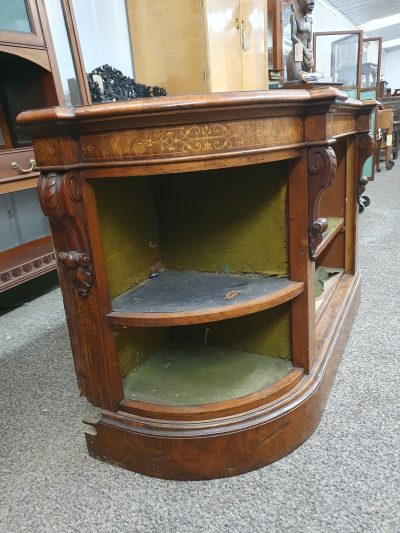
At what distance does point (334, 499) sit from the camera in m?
0.95

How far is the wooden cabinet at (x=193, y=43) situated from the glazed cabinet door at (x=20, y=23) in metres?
0.70

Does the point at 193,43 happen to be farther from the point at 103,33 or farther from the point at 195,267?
the point at 195,267

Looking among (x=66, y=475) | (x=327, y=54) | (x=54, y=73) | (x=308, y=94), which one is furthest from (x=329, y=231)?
(x=327, y=54)

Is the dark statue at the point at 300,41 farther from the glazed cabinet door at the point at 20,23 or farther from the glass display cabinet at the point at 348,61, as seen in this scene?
the glass display cabinet at the point at 348,61

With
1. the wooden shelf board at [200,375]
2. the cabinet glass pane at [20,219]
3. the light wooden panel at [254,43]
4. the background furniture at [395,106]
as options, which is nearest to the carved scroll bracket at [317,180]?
the wooden shelf board at [200,375]

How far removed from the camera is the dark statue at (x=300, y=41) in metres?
2.23

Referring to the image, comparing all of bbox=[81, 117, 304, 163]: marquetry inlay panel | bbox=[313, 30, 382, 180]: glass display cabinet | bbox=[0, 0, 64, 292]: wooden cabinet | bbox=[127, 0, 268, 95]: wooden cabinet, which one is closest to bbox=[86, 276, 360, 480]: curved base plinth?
bbox=[81, 117, 304, 163]: marquetry inlay panel

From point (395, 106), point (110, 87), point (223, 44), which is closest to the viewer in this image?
point (110, 87)

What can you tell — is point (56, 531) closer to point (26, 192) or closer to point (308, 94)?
point (308, 94)

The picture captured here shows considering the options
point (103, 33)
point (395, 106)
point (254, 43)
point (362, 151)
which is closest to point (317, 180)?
point (362, 151)

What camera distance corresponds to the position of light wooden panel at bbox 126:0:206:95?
2.26 metres

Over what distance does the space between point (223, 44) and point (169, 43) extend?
318 mm

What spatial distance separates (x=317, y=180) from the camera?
1.01m

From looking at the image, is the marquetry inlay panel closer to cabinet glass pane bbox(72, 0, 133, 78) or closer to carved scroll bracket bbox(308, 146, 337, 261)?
carved scroll bracket bbox(308, 146, 337, 261)
